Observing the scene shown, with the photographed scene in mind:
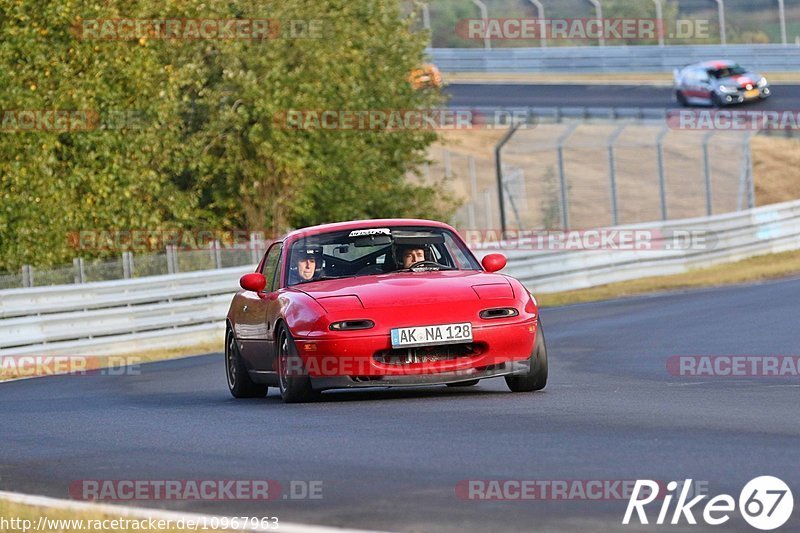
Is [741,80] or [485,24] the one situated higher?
[485,24]

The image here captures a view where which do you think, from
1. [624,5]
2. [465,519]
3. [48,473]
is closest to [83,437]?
[48,473]

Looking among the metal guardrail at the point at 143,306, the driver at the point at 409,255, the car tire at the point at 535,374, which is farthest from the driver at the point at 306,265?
the metal guardrail at the point at 143,306

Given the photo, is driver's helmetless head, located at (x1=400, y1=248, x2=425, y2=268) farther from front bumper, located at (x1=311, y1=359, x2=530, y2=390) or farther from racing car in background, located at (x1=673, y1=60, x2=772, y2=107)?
racing car in background, located at (x1=673, y1=60, x2=772, y2=107)

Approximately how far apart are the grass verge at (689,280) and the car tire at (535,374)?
15880 millimetres

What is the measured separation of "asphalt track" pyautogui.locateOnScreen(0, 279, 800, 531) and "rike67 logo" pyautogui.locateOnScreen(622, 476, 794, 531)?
0.06 meters

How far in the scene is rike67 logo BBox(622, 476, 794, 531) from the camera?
5.57 meters

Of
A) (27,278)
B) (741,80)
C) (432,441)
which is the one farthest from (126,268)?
(741,80)

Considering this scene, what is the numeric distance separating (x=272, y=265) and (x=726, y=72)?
1505 inches

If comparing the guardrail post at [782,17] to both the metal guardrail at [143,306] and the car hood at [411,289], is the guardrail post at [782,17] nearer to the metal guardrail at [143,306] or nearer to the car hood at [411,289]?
the metal guardrail at [143,306]

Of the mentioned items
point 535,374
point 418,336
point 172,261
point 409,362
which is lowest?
point 172,261

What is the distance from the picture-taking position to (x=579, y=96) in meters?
53.5

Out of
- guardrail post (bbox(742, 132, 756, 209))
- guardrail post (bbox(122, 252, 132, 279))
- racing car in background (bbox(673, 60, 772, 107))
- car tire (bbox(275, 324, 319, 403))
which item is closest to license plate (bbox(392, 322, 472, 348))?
car tire (bbox(275, 324, 319, 403))

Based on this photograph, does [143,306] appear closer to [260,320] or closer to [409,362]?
[260,320]

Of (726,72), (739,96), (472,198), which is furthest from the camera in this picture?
(726,72)
